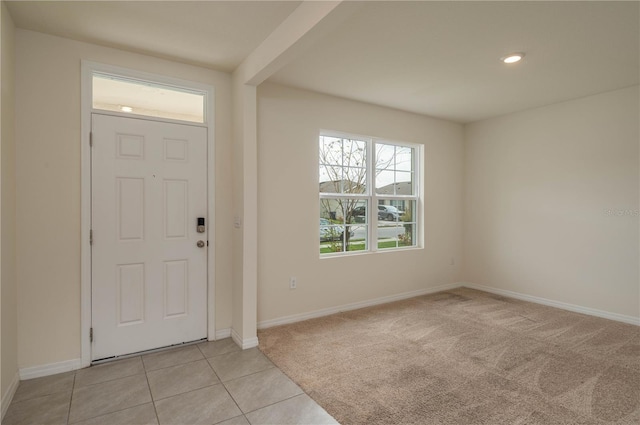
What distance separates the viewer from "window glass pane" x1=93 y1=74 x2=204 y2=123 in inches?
108

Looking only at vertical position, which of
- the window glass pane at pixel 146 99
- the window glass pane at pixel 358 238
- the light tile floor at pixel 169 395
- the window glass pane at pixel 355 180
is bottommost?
the light tile floor at pixel 169 395

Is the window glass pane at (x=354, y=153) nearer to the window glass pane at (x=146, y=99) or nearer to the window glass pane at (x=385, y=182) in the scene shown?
the window glass pane at (x=385, y=182)

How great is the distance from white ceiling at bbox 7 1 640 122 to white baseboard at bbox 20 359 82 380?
7.97 ft

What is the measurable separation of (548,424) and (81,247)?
335cm

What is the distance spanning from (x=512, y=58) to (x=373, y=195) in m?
2.03

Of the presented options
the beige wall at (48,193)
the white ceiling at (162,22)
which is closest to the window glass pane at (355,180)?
the white ceiling at (162,22)

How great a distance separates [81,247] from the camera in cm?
262

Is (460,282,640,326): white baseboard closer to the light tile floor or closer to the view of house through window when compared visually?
the view of house through window

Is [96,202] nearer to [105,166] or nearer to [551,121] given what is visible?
[105,166]

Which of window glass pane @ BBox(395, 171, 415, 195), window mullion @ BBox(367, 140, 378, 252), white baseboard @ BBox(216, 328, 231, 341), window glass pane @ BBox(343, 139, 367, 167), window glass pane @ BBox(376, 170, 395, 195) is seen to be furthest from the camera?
window glass pane @ BBox(395, 171, 415, 195)

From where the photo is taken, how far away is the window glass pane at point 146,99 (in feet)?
9.04

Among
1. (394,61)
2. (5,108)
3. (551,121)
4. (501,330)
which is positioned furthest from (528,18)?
(5,108)

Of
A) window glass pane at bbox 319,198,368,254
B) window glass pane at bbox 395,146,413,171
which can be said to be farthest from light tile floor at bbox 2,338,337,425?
window glass pane at bbox 395,146,413,171

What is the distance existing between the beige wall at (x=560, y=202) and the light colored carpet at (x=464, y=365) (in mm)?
Answer: 506
